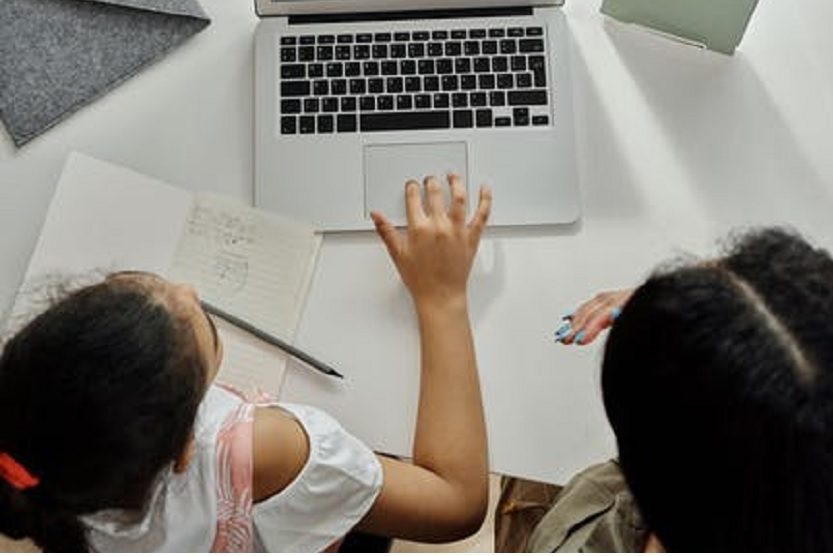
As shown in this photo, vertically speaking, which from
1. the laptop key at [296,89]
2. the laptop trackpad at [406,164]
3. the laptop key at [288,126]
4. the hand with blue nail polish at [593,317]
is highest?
the laptop key at [296,89]

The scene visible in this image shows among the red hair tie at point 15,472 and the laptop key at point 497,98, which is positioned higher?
the laptop key at point 497,98

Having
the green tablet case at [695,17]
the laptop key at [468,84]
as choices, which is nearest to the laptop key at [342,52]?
the laptop key at [468,84]

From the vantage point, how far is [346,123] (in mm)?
899

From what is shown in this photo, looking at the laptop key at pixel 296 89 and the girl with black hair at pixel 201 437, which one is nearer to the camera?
the girl with black hair at pixel 201 437

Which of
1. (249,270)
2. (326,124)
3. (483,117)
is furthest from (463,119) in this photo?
(249,270)

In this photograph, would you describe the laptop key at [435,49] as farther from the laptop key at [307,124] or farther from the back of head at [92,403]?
the back of head at [92,403]

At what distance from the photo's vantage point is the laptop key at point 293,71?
91 centimetres

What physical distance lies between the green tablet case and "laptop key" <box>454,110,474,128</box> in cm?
16

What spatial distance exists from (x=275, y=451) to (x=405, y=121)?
303mm

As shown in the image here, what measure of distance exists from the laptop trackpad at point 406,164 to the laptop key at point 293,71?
0.09m

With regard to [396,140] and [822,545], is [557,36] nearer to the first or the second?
[396,140]

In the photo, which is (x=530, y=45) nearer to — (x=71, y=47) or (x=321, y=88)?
(x=321, y=88)

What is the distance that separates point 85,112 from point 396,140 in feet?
0.91

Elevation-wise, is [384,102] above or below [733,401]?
above
